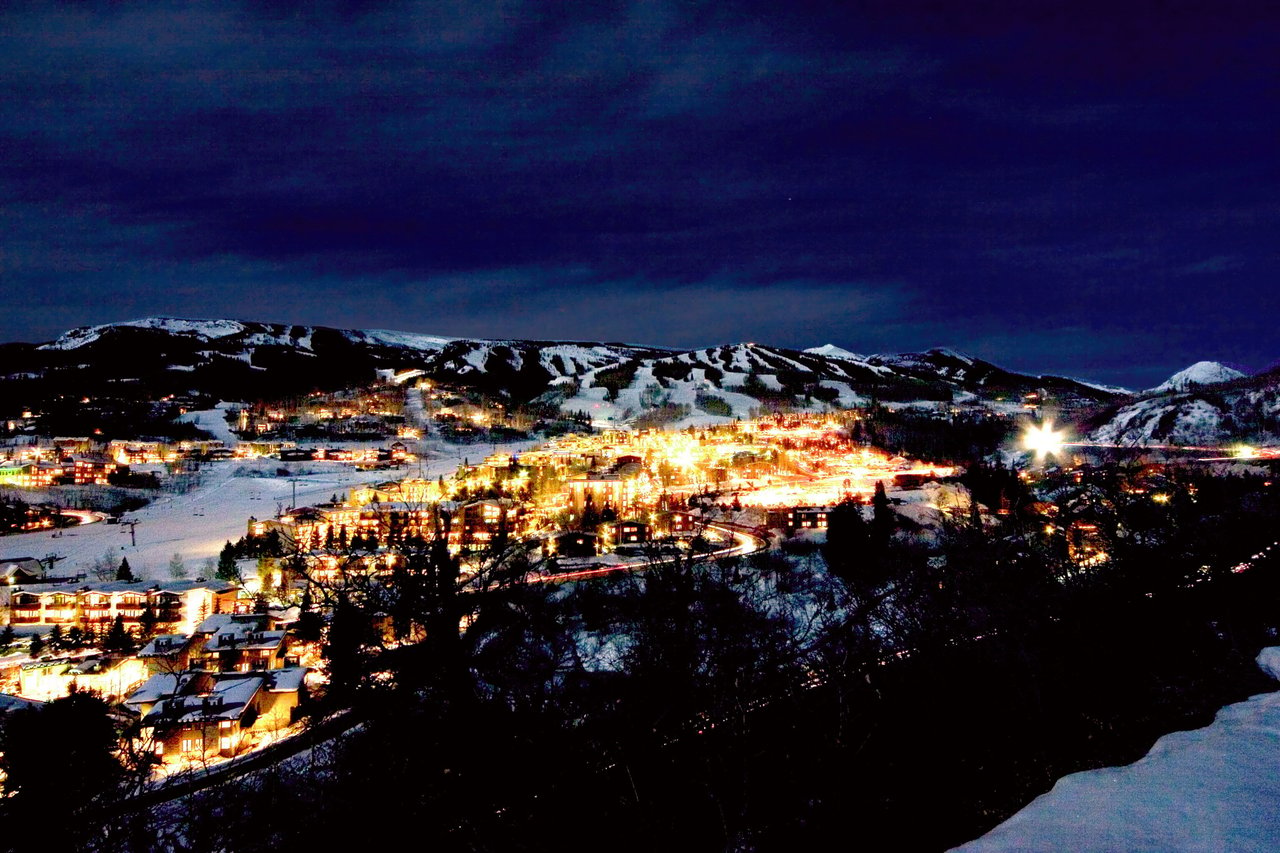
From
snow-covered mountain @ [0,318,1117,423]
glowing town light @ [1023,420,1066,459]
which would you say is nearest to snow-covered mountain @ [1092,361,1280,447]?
glowing town light @ [1023,420,1066,459]

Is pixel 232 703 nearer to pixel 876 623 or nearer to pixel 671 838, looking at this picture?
pixel 671 838

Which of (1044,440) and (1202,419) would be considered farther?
(1044,440)

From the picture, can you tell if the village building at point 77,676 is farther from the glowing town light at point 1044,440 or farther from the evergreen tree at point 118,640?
the glowing town light at point 1044,440

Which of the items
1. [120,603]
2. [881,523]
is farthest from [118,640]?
[881,523]

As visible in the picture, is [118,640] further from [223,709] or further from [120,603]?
[223,709]

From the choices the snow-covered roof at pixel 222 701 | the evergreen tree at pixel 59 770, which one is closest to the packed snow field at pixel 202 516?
the snow-covered roof at pixel 222 701

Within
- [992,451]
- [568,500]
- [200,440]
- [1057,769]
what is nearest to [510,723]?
[1057,769]
